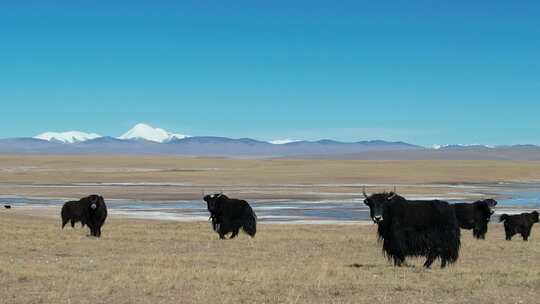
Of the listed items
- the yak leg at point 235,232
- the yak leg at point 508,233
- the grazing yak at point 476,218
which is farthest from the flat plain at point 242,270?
the yak leg at point 508,233

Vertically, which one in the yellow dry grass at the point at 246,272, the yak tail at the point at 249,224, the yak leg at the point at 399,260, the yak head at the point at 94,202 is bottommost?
the yellow dry grass at the point at 246,272

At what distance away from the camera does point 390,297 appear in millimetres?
11945

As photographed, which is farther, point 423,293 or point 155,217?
point 155,217

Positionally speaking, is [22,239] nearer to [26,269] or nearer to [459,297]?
[26,269]

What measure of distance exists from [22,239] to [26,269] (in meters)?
7.41

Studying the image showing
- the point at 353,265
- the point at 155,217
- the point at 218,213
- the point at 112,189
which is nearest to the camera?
the point at 353,265

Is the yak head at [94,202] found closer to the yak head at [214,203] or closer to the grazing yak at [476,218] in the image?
the yak head at [214,203]

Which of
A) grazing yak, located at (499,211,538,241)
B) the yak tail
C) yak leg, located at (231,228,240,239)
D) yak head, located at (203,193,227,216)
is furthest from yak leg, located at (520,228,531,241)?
yak head, located at (203,193,227,216)

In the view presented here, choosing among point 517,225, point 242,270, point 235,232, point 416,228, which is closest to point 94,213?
point 235,232

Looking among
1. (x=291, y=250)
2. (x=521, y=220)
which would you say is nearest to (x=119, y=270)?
(x=291, y=250)

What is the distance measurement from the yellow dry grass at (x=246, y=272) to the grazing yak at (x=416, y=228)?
0.38 m

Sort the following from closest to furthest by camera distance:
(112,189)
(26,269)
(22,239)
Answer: (26,269) < (22,239) < (112,189)

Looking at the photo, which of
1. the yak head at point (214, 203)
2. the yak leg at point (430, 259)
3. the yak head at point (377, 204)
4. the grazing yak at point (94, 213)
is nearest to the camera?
the yak head at point (377, 204)

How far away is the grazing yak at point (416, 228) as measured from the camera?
50.9 ft
